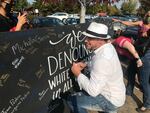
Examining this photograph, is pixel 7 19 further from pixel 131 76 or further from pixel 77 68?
pixel 131 76

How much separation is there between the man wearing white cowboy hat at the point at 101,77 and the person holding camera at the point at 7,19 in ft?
4.33

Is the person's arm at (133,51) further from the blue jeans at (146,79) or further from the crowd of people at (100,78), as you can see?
the crowd of people at (100,78)

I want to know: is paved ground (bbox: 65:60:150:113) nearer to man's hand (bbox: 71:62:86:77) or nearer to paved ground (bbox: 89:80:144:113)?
paved ground (bbox: 89:80:144:113)

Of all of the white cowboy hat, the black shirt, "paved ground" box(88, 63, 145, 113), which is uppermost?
the white cowboy hat

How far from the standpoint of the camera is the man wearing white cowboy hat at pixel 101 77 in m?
4.21

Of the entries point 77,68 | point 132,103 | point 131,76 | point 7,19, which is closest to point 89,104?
point 77,68

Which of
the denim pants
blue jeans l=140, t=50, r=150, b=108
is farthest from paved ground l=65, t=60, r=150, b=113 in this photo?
blue jeans l=140, t=50, r=150, b=108

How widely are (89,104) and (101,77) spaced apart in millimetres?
556

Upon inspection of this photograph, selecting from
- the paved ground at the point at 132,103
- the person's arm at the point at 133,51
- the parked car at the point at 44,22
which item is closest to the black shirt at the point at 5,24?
the person's arm at the point at 133,51

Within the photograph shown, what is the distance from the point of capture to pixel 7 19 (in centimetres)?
569

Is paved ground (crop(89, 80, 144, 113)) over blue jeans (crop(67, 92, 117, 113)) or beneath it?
beneath

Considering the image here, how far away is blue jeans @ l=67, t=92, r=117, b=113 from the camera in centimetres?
449

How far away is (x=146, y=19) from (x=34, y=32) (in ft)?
11.0

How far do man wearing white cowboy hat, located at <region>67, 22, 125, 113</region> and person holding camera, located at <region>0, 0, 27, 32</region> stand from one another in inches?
52.0
